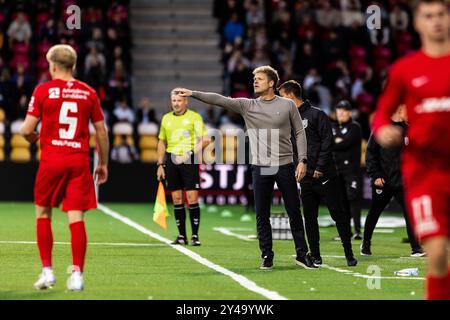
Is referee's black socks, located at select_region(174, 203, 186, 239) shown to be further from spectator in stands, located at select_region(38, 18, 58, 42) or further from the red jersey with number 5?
spectator in stands, located at select_region(38, 18, 58, 42)

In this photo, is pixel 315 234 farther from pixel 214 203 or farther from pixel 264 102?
pixel 214 203

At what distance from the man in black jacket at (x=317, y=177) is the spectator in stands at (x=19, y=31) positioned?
17282 millimetres

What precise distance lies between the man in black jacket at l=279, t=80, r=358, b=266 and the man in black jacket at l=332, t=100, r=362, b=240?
480 centimetres

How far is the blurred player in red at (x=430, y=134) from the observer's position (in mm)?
8117

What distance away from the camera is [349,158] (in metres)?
19.2

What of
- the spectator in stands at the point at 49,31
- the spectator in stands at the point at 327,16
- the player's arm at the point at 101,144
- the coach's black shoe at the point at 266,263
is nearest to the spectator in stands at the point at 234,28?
the spectator in stands at the point at 327,16

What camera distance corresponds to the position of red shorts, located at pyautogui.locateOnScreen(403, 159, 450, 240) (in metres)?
8.09

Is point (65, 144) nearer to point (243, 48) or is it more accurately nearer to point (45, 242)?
point (45, 242)

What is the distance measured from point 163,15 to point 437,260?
26698 mm

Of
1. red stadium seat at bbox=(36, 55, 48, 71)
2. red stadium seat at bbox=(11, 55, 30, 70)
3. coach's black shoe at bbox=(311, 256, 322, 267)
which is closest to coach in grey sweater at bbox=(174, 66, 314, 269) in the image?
coach's black shoe at bbox=(311, 256, 322, 267)

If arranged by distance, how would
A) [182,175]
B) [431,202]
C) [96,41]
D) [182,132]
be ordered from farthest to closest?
[96,41] → [182,132] → [182,175] → [431,202]

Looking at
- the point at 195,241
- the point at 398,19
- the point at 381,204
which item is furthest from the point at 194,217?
the point at 398,19

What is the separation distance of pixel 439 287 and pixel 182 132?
910cm
